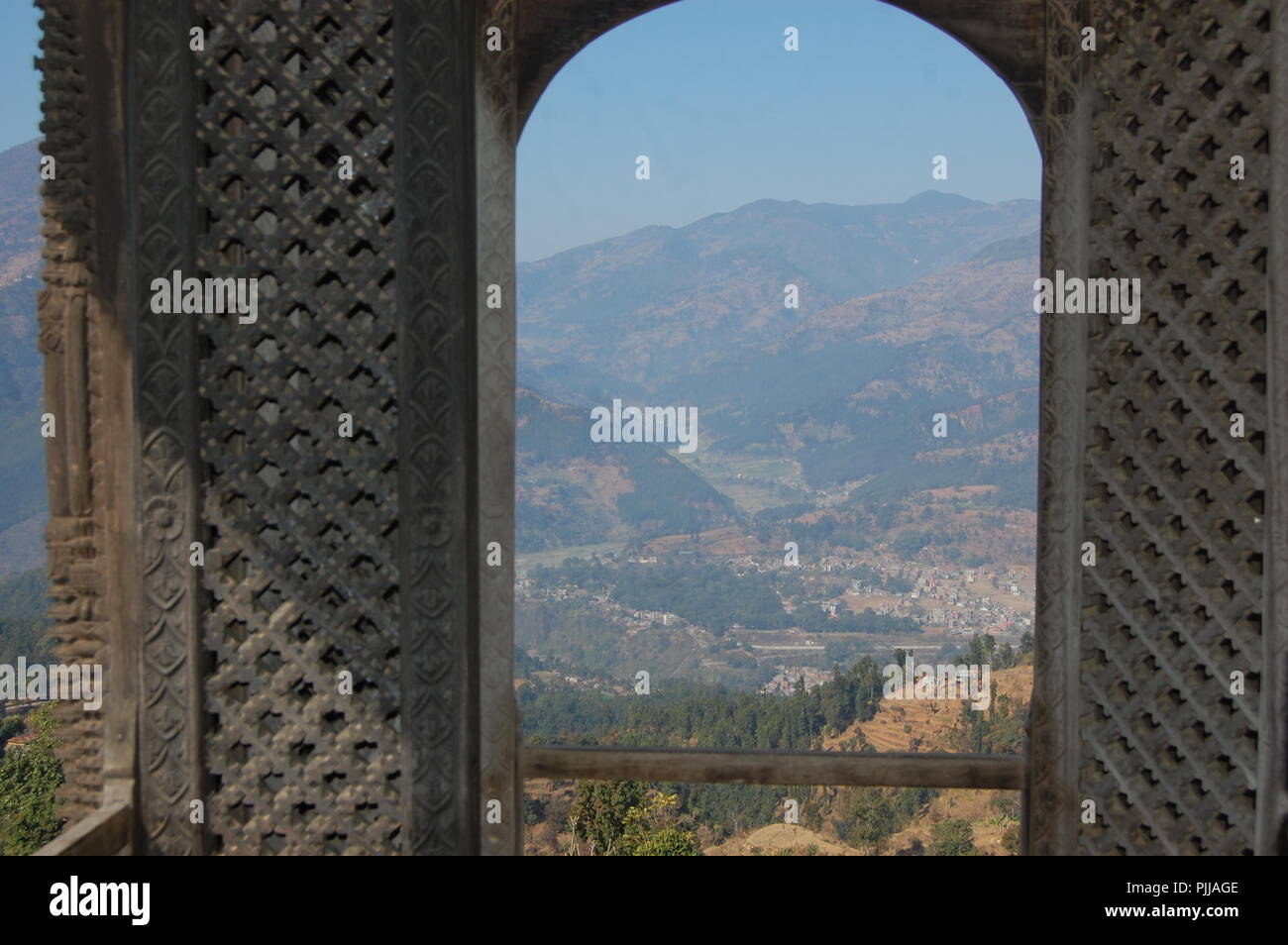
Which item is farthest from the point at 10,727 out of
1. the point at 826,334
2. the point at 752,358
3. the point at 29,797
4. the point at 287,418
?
the point at 826,334

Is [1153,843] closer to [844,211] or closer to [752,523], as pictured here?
[752,523]

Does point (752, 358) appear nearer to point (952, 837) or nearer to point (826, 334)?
point (826, 334)

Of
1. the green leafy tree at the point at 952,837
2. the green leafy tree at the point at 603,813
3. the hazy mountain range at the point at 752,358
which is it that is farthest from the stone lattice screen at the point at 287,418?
the hazy mountain range at the point at 752,358

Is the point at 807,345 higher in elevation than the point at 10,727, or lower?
higher

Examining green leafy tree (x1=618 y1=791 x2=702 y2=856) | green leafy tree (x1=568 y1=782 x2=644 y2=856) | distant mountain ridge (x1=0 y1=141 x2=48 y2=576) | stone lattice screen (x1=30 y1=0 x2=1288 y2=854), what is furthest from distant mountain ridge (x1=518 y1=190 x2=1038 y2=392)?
stone lattice screen (x1=30 y1=0 x2=1288 y2=854)

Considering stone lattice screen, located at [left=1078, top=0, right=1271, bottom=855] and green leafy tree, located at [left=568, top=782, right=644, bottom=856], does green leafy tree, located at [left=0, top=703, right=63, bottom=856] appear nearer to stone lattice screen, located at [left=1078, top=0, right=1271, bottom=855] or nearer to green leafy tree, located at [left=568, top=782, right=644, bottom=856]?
green leafy tree, located at [left=568, top=782, right=644, bottom=856]

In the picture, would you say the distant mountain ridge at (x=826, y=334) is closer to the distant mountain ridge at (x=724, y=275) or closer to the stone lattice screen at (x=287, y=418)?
the distant mountain ridge at (x=724, y=275)

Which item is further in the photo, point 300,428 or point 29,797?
point 29,797
